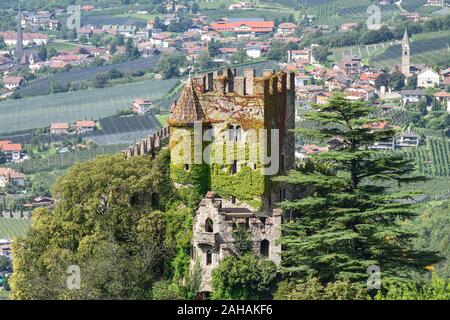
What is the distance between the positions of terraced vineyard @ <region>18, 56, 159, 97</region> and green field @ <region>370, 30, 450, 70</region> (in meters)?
28.4

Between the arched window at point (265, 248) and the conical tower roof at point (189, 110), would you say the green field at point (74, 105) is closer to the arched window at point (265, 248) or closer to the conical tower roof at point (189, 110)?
the conical tower roof at point (189, 110)

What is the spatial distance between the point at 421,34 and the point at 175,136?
152m

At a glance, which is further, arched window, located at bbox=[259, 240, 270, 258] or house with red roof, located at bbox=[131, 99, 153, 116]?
house with red roof, located at bbox=[131, 99, 153, 116]

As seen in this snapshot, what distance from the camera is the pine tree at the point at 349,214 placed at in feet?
121

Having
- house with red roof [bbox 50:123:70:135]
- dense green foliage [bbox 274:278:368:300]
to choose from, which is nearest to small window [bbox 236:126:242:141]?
dense green foliage [bbox 274:278:368:300]

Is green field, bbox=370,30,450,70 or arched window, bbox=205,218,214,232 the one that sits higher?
arched window, bbox=205,218,214,232

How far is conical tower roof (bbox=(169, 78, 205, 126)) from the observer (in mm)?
40781

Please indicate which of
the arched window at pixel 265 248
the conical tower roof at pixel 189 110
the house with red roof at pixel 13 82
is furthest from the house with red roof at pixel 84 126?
the arched window at pixel 265 248

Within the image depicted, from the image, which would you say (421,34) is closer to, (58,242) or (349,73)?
(349,73)

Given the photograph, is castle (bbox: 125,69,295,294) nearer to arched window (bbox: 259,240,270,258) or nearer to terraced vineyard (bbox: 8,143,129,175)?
arched window (bbox: 259,240,270,258)

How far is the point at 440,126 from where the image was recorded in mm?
137250

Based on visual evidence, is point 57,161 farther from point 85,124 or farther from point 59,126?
point 59,126
